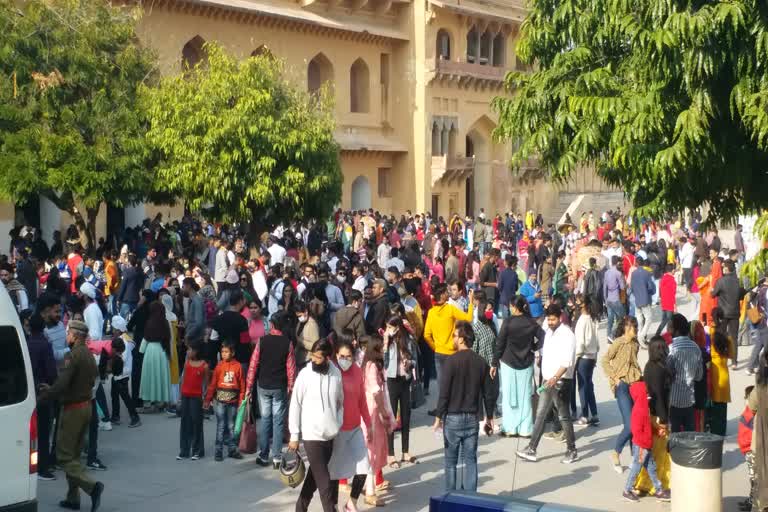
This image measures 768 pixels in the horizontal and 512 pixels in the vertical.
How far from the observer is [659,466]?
29.8 feet

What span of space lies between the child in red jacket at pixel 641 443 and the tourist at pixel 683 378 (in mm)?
289

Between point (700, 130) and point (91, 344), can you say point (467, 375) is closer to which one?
point (700, 130)

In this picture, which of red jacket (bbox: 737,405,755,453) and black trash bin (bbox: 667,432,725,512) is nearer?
black trash bin (bbox: 667,432,725,512)

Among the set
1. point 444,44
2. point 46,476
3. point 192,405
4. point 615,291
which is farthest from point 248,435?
point 444,44

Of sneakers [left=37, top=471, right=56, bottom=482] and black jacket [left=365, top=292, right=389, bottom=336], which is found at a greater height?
black jacket [left=365, top=292, right=389, bottom=336]

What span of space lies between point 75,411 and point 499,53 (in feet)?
118

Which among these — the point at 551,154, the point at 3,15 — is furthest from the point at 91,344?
the point at 3,15

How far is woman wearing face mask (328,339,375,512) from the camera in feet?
26.8

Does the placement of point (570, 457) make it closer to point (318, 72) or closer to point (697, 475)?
point (697, 475)

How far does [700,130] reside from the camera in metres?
7.45

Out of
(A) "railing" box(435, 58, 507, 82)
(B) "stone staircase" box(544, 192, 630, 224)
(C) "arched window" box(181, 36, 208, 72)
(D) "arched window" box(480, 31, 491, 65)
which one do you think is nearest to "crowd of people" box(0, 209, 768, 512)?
(C) "arched window" box(181, 36, 208, 72)

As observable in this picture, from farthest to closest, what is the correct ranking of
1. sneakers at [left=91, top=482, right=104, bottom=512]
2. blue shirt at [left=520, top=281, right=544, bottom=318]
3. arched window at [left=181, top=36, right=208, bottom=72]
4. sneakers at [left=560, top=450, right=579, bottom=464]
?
1. arched window at [left=181, top=36, right=208, bottom=72]
2. blue shirt at [left=520, top=281, right=544, bottom=318]
3. sneakers at [left=560, top=450, right=579, bottom=464]
4. sneakers at [left=91, top=482, right=104, bottom=512]

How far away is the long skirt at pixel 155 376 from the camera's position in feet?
38.6

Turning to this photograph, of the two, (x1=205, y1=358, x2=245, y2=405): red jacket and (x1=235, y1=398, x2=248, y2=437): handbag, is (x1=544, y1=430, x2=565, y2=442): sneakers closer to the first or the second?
(x1=235, y1=398, x2=248, y2=437): handbag
